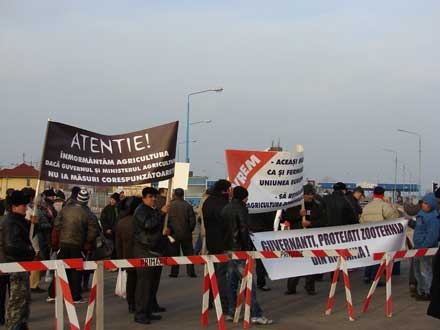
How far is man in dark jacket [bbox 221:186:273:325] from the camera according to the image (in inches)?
371

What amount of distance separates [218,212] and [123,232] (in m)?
1.47

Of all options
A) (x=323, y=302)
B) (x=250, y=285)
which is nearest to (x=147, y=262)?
(x=250, y=285)

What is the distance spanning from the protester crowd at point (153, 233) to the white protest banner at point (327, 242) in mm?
376

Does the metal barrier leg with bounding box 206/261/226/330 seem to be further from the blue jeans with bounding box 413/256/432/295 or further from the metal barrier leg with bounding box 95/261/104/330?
the blue jeans with bounding box 413/256/432/295

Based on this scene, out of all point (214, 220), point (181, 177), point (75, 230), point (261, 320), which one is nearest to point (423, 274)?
point (261, 320)

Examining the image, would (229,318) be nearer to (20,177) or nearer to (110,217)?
(110,217)

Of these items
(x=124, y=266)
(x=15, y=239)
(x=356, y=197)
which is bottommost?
(x=124, y=266)

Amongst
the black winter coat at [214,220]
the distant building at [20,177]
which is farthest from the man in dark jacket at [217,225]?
the distant building at [20,177]

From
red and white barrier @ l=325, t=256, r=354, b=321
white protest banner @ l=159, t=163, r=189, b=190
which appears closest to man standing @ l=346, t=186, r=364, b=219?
red and white barrier @ l=325, t=256, r=354, b=321

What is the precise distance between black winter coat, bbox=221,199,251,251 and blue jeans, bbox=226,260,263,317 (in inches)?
9.3

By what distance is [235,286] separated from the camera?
9664 mm

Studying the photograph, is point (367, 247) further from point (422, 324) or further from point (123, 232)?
point (123, 232)

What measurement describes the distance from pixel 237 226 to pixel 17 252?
293cm

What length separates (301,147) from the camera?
481 inches
